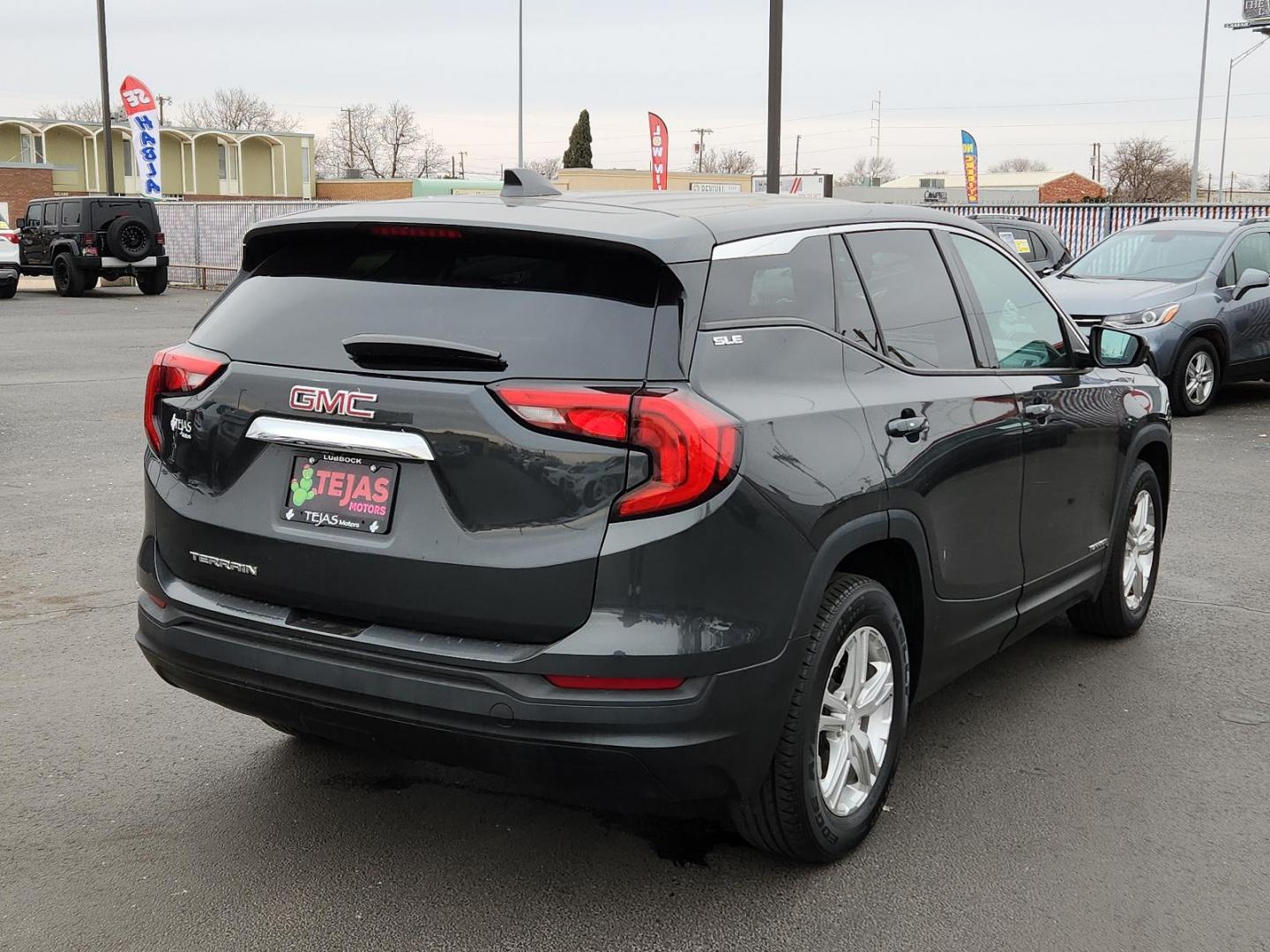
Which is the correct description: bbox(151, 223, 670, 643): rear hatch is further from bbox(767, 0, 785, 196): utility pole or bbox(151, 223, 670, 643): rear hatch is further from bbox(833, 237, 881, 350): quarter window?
bbox(767, 0, 785, 196): utility pole

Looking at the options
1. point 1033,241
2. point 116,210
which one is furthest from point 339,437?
point 116,210

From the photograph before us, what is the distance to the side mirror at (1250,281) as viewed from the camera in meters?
13.4

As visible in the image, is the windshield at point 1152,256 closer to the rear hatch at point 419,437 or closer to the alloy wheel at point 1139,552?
the alloy wheel at point 1139,552

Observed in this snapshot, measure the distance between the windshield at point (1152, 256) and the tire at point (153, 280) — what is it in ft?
73.8

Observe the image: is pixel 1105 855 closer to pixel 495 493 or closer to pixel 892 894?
pixel 892 894

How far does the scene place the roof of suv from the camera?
3.26 metres

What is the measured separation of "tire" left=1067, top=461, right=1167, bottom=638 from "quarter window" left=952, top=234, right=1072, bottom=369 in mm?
870

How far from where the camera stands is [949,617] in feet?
13.6

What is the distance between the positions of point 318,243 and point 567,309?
848 mm

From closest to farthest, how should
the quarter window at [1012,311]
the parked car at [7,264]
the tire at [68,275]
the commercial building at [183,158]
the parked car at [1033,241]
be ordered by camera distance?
1. the quarter window at [1012,311]
2. the parked car at [1033,241]
3. the parked car at [7,264]
4. the tire at [68,275]
5. the commercial building at [183,158]

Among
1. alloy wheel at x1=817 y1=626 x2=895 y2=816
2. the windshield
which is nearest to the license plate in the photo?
alloy wheel at x1=817 y1=626 x2=895 y2=816

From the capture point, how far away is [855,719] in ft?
12.1

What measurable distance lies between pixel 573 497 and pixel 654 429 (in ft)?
0.78

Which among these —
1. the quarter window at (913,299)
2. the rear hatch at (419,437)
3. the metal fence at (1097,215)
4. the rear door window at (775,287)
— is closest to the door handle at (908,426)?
the quarter window at (913,299)
